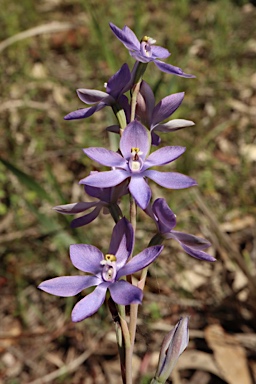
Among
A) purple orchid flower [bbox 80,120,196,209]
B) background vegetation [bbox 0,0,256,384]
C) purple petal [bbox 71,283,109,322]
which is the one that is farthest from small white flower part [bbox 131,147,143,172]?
background vegetation [bbox 0,0,256,384]

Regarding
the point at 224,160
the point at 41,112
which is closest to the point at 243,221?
the point at 224,160

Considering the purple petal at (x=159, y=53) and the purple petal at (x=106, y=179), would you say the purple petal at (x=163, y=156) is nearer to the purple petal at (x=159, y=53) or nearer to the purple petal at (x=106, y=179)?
the purple petal at (x=106, y=179)

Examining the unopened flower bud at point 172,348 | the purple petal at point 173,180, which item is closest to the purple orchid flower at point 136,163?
the purple petal at point 173,180

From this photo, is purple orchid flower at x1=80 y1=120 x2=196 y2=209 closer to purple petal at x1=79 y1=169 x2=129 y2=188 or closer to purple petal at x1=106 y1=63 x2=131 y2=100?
purple petal at x1=79 y1=169 x2=129 y2=188

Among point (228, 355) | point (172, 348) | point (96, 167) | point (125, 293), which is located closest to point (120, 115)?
point (125, 293)

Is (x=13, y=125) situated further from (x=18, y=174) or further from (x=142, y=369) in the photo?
(x=142, y=369)
